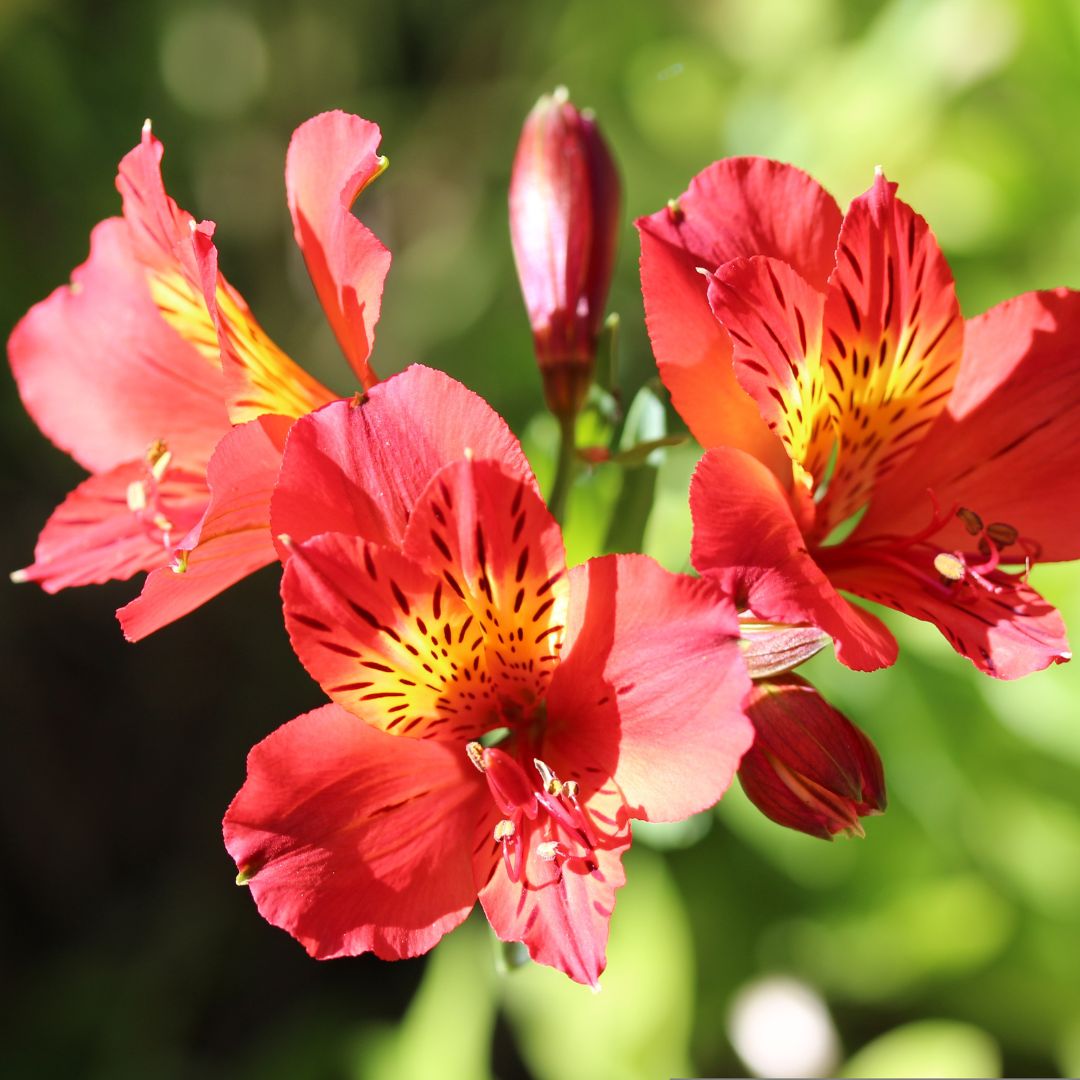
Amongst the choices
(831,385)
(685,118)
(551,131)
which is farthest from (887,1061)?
(685,118)

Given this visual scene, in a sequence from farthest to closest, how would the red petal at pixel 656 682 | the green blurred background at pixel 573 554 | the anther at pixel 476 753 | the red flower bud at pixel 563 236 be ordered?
the green blurred background at pixel 573 554 → the red flower bud at pixel 563 236 → the anther at pixel 476 753 → the red petal at pixel 656 682

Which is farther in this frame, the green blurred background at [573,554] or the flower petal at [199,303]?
the green blurred background at [573,554]

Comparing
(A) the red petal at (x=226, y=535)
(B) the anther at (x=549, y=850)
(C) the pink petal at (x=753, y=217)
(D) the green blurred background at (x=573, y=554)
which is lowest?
(D) the green blurred background at (x=573, y=554)

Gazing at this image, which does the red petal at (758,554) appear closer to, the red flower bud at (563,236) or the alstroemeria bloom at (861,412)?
the alstroemeria bloom at (861,412)

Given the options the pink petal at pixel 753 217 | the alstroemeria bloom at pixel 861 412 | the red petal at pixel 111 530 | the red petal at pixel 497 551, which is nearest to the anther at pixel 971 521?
the alstroemeria bloom at pixel 861 412

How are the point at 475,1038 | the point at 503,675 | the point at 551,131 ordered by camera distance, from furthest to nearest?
the point at 475,1038 → the point at 551,131 → the point at 503,675

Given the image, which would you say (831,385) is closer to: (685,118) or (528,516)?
(528,516)
